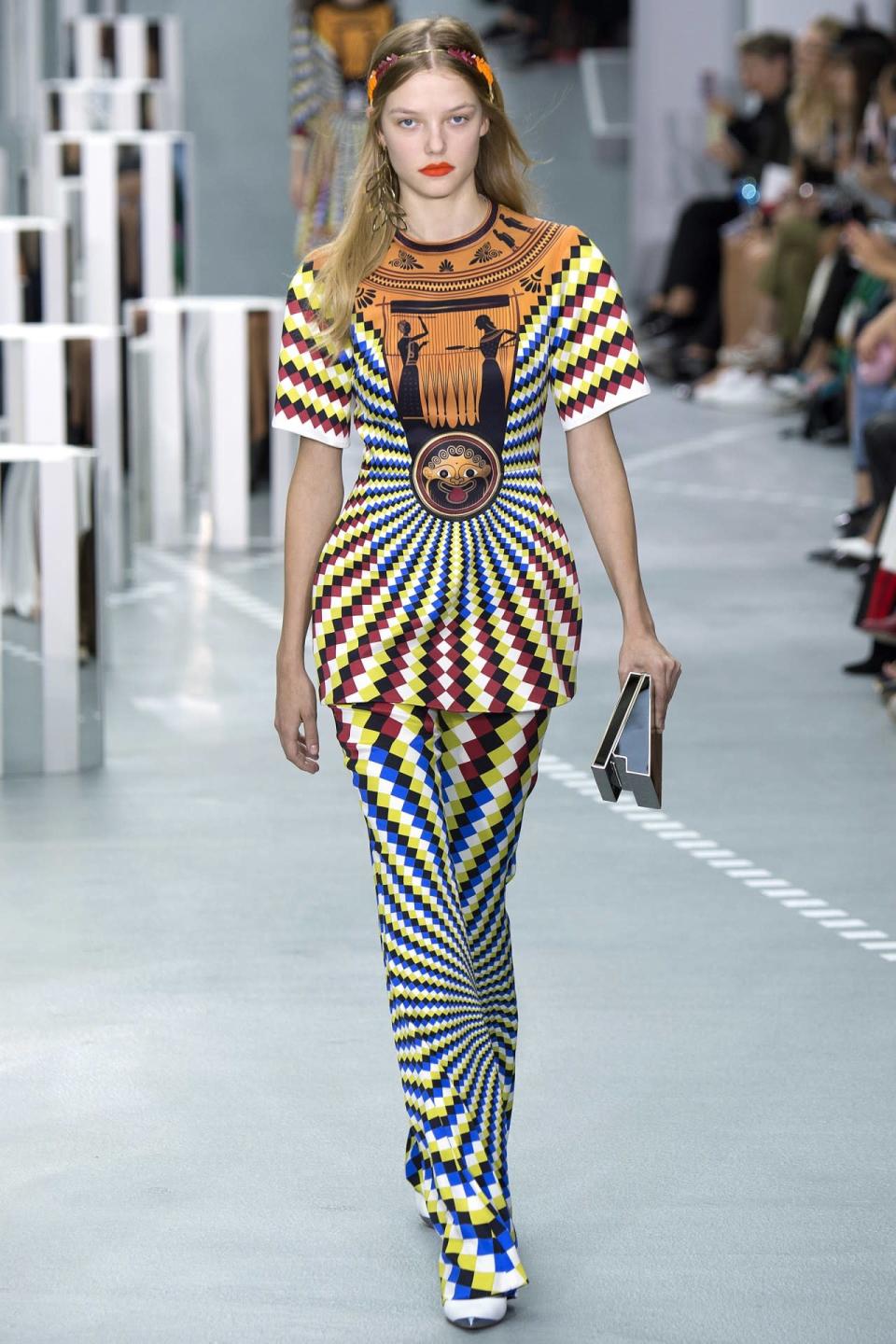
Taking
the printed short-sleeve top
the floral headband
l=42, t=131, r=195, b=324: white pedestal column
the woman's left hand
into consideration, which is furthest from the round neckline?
l=42, t=131, r=195, b=324: white pedestal column

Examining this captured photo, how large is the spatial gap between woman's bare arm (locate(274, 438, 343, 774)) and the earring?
0.23 meters

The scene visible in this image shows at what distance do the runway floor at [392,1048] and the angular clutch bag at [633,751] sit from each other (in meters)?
0.53

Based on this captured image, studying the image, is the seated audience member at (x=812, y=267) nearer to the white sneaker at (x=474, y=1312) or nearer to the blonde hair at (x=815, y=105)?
the blonde hair at (x=815, y=105)

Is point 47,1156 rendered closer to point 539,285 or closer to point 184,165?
point 539,285

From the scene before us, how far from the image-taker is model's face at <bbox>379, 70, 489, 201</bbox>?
239 centimetres

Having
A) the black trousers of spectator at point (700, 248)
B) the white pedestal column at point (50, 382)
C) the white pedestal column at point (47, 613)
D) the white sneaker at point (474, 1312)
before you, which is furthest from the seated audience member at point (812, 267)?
the white sneaker at point (474, 1312)

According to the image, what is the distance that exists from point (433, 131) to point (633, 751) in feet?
2.09

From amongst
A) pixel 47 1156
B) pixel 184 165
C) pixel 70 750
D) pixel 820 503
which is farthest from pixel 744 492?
pixel 47 1156

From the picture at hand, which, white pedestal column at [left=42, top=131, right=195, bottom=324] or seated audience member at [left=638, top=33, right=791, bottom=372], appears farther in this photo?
seated audience member at [left=638, top=33, right=791, bottom=372]

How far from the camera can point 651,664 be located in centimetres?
240

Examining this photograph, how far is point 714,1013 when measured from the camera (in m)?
3.36

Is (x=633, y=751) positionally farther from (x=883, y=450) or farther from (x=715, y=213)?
(x=715, y=213)

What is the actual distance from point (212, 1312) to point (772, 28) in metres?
11.4

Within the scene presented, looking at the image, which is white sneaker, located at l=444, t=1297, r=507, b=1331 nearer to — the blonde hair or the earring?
the earring
